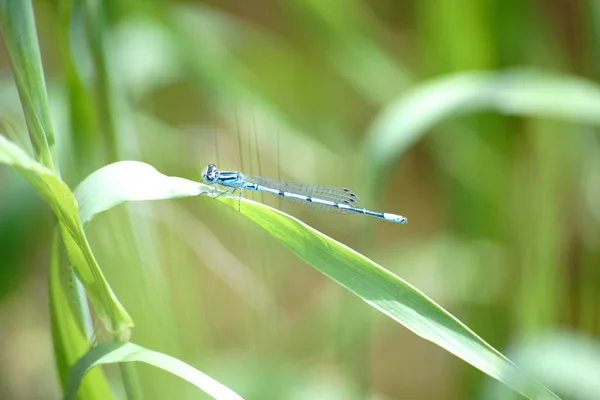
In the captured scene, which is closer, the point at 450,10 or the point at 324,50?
the point at 450,10

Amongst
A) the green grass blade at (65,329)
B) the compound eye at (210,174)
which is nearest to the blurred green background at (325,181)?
the compound eye at (210,174)

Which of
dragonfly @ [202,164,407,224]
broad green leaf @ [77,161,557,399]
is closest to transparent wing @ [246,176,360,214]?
dragonfly @ [202,164,407,224]

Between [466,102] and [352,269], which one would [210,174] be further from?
[466,102]

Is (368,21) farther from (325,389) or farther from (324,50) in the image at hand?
(325,389)

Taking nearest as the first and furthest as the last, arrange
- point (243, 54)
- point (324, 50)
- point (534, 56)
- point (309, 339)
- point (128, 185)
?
point (128, 185)
point (309, 339)
point (534, 56)
point (324, 50)
point (243, 54)

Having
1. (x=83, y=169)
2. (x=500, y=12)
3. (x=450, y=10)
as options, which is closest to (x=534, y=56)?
(x=500, y=12)

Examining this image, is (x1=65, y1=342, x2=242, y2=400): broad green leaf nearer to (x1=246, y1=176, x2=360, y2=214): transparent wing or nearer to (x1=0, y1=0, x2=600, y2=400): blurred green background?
(x1=0, y1=0, x2=600, y2=400): blurred green background

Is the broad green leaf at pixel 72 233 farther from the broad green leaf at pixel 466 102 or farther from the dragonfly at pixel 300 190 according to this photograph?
the broad green leaf at pixel 466 102
